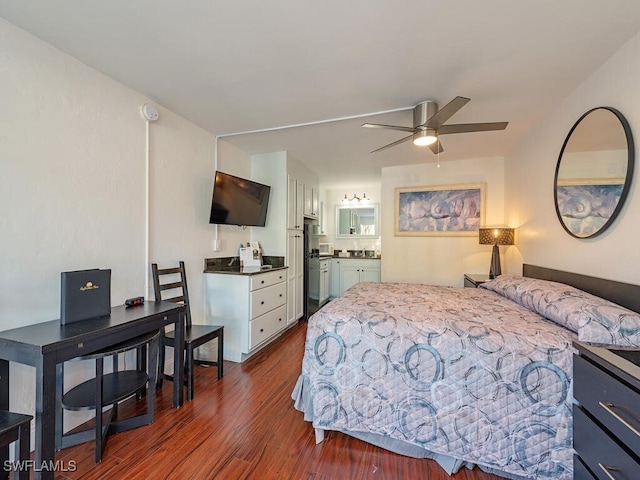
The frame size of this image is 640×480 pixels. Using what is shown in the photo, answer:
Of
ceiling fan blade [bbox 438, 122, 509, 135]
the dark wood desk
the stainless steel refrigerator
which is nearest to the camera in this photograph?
the dark wood desk

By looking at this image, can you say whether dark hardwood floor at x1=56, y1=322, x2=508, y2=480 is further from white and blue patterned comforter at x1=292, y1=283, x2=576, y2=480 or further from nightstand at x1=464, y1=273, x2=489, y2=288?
nightstand at x1=464, y1=273, x2=489, y2=288

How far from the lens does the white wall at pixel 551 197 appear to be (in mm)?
1619

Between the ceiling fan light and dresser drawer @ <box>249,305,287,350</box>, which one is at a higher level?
the ceiling fan light

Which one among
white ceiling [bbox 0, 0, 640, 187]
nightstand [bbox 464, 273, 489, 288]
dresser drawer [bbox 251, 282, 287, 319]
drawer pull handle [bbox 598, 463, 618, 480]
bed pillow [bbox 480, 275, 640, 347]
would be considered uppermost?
white ceiling [bbox 0, 0, 640, 187]

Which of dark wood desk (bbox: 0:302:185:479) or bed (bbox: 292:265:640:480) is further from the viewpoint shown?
bed (bbox: 292:265:640:480)

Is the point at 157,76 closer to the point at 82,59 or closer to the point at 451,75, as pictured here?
the point at 82,59

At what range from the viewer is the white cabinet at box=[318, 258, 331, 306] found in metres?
5.34

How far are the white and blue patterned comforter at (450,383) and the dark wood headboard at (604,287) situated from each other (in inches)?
15.9

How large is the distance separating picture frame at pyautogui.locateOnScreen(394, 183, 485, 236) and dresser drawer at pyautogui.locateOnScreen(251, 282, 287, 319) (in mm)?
2023

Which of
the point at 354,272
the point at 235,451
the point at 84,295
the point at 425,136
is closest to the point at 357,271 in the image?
the point at 354,272

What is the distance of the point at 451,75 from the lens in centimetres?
196

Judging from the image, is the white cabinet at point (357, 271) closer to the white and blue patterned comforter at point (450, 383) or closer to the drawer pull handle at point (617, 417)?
the white and blue patterned comforter at point (450, 383)

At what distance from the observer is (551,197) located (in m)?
2.50

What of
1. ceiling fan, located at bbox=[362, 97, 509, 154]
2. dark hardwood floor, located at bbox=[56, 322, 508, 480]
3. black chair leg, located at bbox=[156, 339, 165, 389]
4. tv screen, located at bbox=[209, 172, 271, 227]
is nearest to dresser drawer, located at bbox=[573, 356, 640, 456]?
dark hardwood floor, located at bbox=[56, 322, 508, 480]
